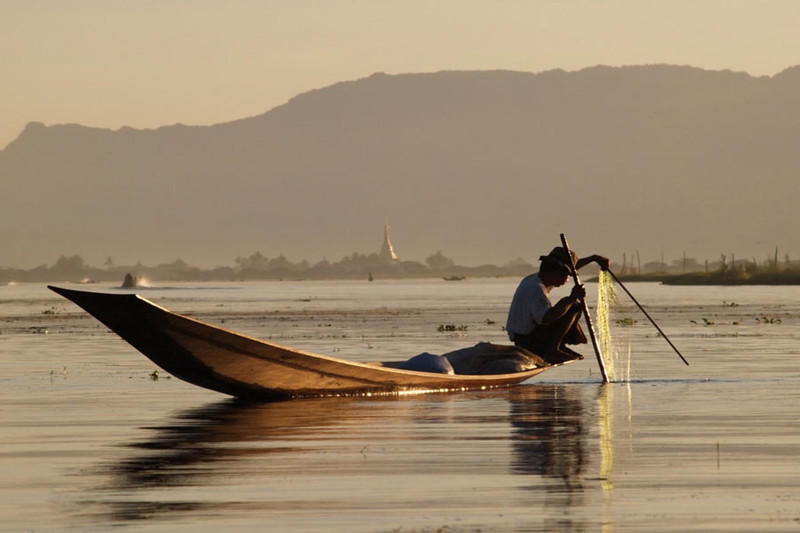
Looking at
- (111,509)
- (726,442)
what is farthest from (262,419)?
(111,509)

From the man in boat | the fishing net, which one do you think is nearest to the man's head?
the man in boat

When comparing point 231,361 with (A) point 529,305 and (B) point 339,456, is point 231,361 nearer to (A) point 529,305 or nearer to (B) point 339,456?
(A) point 529,305

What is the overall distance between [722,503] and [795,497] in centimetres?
68

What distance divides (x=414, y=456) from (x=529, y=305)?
9.37m

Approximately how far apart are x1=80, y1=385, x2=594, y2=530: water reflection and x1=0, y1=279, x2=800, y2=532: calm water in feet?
0.11

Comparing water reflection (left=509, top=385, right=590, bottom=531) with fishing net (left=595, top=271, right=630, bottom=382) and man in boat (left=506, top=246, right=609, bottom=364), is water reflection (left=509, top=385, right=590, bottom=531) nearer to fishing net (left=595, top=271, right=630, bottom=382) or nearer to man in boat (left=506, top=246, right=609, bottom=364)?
man in boat (left=506, top=246, right=609, bottom=364)

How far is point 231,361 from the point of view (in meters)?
21.4

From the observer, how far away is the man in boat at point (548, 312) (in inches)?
948

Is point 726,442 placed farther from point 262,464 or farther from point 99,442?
point 99,442

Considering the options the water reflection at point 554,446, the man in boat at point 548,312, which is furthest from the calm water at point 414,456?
the man in boat at point 548,312

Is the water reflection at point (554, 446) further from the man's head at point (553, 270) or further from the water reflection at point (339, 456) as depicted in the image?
the man's head at point (553, 270)

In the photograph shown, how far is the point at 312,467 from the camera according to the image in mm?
14406

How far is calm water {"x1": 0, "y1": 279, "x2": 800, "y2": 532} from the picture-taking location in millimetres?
11549

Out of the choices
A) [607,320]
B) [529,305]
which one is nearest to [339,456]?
[529,305]
